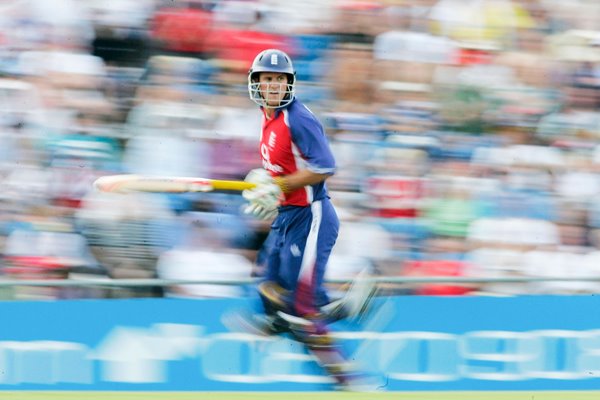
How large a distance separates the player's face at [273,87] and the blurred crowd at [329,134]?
1.24 m

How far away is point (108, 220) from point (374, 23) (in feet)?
6.97

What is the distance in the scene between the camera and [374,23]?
6449 mm

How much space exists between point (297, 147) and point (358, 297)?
3.12 ft

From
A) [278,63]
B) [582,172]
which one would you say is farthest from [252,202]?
[582,172]

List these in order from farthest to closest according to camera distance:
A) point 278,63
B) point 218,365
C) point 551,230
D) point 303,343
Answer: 1. point 551,230
2. point 218,365
3. point 303,343
4. point 278,63

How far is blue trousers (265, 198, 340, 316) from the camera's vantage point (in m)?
4.80

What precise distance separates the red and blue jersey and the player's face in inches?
2.2

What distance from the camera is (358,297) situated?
17.0ft

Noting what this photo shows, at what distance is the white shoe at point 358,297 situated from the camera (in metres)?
5.13

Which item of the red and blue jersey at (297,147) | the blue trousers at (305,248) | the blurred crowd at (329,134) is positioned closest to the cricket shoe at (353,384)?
the blue trousers at (305,248)

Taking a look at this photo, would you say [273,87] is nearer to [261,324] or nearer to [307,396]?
[261,324]

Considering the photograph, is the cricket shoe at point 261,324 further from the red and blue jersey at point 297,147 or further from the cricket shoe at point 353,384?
the red and blue jersey at point 297,147

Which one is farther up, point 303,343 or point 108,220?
point 108,220

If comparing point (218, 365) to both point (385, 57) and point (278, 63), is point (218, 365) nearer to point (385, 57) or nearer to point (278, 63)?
point (278, 63)
